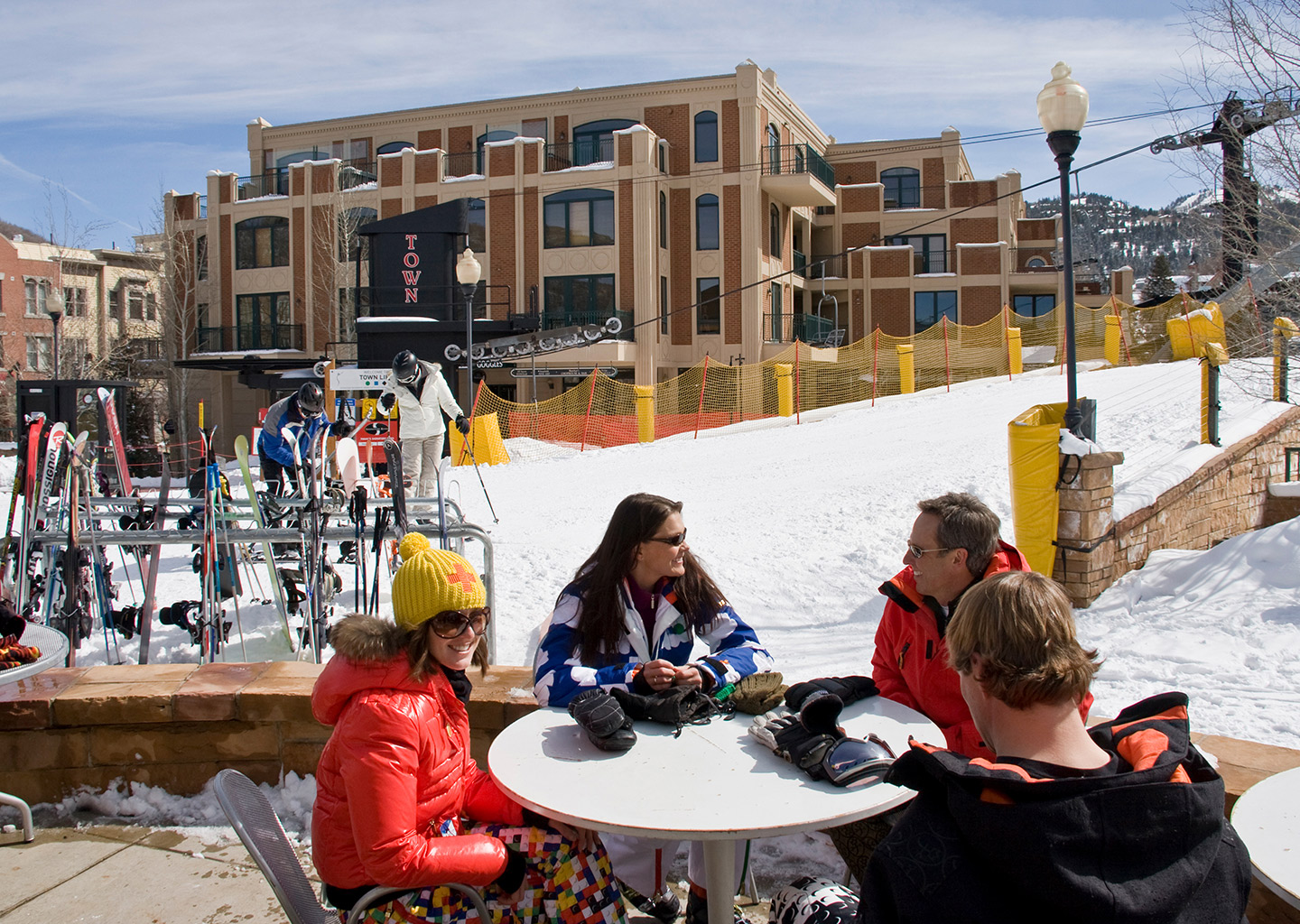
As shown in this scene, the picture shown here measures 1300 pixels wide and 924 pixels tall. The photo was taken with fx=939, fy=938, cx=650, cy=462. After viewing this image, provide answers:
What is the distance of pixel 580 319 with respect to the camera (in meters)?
32.7

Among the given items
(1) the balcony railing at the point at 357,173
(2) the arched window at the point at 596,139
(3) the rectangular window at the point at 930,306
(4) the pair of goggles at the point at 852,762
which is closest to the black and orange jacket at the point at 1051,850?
(4) the pair of goggles at the point at 852,762

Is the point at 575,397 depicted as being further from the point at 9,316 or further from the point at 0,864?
the point at 9,316

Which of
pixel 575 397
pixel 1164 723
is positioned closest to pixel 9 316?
pixel 575 397

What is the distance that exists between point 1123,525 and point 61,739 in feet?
23.9

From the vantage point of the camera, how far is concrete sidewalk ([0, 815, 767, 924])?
3.00 m

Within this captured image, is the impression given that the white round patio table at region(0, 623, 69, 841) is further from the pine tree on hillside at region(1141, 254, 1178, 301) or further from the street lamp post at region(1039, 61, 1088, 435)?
the pine tree on hillside at region(1141, 254, 1178, 301)

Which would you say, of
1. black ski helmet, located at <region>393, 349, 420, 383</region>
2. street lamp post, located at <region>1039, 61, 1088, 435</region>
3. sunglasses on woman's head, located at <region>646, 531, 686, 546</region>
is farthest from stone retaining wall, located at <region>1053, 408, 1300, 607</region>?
black ski helmet, located at <region>393, 349, 420, 383</region>

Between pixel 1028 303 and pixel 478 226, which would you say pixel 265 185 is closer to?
pixel 478 226

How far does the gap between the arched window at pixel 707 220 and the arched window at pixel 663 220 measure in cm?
106

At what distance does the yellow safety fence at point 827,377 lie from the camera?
834 inches

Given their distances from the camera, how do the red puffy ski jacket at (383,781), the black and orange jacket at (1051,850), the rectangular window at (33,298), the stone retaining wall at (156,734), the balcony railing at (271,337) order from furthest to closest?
the rectangular window at (33,298), the balcony railing at (271,337), the stone retaining wall at (156,734), the red puffy ski jacket at (383,781), the black and orange jacket at (1051,850)

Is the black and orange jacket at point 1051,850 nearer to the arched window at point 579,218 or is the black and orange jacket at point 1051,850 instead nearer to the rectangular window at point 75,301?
the arched window at point 579,218

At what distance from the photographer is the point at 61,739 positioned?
362cm

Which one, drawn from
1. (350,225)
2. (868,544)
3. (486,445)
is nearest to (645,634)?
(868,544)
